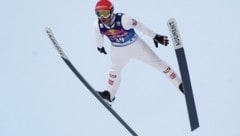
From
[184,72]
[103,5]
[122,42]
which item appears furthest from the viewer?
[122,42]

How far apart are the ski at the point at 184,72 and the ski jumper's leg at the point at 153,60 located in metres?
0.26

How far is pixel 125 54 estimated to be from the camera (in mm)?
6242

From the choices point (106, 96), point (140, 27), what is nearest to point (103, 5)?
point (140, 27)

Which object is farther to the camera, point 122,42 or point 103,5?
point 122,42

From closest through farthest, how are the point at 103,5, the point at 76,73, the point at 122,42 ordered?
the point at 103,5, the point at 122,42, the point at 76,73

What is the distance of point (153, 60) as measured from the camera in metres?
6.22

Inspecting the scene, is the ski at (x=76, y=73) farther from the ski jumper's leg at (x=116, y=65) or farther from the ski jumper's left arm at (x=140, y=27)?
the ski jumper's left arm at (x=140, y=27)

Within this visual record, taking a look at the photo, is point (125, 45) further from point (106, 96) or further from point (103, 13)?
point (106, 96)

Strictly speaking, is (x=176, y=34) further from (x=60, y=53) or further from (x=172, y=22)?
(x=60, y=53)

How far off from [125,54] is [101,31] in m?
0.35

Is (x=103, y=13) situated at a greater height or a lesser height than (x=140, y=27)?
greater

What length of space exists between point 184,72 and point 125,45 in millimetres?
681

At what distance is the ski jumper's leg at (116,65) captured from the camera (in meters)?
6.24

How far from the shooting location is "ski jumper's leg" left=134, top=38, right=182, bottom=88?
6203mm
